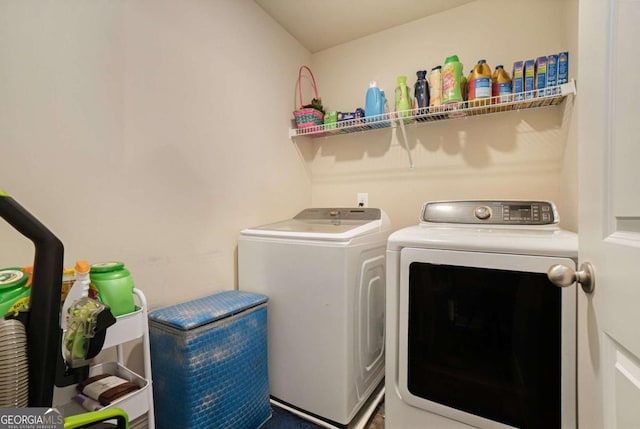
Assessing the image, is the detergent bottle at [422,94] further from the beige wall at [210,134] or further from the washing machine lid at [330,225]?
the washing machine lid at [330,225]

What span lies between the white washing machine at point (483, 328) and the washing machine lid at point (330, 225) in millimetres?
300

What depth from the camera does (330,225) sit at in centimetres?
182

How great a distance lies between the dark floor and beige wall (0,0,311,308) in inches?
31.0

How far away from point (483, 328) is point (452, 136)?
139 centimetres

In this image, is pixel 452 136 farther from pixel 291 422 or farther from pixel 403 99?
pixel 291 422

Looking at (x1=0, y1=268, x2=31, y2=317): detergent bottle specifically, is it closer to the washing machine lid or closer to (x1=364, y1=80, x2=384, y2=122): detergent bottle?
the washing machine lid

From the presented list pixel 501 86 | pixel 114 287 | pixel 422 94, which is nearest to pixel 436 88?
pixel 422 94

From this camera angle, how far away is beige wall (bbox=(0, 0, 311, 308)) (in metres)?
1.04

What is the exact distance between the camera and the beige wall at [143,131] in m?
1.04

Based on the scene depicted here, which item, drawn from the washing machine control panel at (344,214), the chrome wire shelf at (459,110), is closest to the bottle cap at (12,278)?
the washing machine control panel at (344,214)

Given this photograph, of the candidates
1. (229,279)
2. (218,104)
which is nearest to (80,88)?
(218,104)

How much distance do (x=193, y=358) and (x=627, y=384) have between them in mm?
1318

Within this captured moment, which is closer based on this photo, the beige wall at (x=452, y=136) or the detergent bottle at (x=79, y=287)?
the detergent bottle at (x=79, y=287)

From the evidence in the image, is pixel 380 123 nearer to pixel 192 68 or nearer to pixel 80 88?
pixel 192 68
